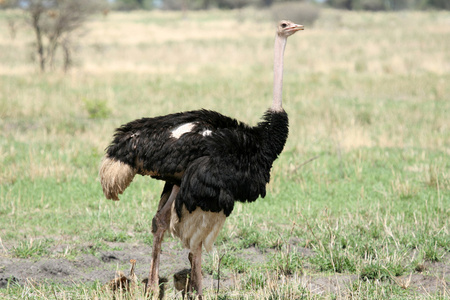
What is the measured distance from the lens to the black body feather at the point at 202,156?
171 inches

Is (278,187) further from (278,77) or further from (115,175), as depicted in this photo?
(115,175)

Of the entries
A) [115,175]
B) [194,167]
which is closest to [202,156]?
[194,167]

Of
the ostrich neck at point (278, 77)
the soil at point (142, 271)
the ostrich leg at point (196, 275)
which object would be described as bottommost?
the soil at point (142, 271)

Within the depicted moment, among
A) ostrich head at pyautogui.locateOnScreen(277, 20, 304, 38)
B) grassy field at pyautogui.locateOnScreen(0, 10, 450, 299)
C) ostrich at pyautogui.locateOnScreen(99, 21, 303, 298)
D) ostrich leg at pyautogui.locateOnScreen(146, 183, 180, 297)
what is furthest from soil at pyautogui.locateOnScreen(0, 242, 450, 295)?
ostrich head at pyautogui.locateOnScreen(277, 20, 304, 38)

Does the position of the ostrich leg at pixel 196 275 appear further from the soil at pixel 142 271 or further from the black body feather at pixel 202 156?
the black body feather at pixel 202 156

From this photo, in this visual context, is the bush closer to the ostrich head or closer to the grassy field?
the grassy field

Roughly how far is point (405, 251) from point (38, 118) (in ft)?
28.3

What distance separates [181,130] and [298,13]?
46.8 m

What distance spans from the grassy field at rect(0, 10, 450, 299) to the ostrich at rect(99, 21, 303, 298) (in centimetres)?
51

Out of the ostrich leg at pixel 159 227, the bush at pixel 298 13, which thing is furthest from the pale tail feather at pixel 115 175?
the bush at pixel 298 13

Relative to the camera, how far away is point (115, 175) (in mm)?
4562

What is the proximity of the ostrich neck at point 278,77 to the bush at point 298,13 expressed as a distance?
4318 cm

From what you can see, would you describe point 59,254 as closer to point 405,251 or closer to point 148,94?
point 405,251

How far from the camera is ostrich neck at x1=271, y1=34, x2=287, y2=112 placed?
499 centimetres
